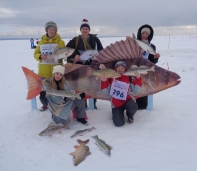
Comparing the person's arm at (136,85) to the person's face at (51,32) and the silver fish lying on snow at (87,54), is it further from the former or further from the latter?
the person's face at (51,32)

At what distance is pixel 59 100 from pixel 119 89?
3.76 ft

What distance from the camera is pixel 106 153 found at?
10.5 ft

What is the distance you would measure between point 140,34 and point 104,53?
3.64ft

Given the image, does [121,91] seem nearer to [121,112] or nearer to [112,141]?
[121,112]

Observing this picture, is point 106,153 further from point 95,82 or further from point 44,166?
point 95,82

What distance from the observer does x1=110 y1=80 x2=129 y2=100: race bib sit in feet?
13.2

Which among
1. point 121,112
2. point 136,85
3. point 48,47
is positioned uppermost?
point 48,47

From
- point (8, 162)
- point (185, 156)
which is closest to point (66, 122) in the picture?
point (8, 162)

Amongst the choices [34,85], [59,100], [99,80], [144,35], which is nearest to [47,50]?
[34,85]

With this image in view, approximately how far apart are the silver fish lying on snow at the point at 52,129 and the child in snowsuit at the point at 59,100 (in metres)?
0.10

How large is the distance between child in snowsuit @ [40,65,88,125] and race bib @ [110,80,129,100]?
1.92ft

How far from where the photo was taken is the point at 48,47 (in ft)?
14.2

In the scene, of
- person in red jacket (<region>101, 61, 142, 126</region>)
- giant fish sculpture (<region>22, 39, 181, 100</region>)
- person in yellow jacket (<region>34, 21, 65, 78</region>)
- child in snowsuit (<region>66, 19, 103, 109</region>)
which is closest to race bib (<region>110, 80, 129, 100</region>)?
person in red jacket (<region>101, 61, 142, 126</region>)

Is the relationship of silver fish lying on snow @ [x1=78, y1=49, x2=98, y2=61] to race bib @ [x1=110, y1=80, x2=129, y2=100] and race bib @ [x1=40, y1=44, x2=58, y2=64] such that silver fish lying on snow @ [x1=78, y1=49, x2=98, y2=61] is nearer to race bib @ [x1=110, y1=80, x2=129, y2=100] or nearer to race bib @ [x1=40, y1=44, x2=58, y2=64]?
race bib @ [x1=40, y1=44, x2=58, y2=64]
